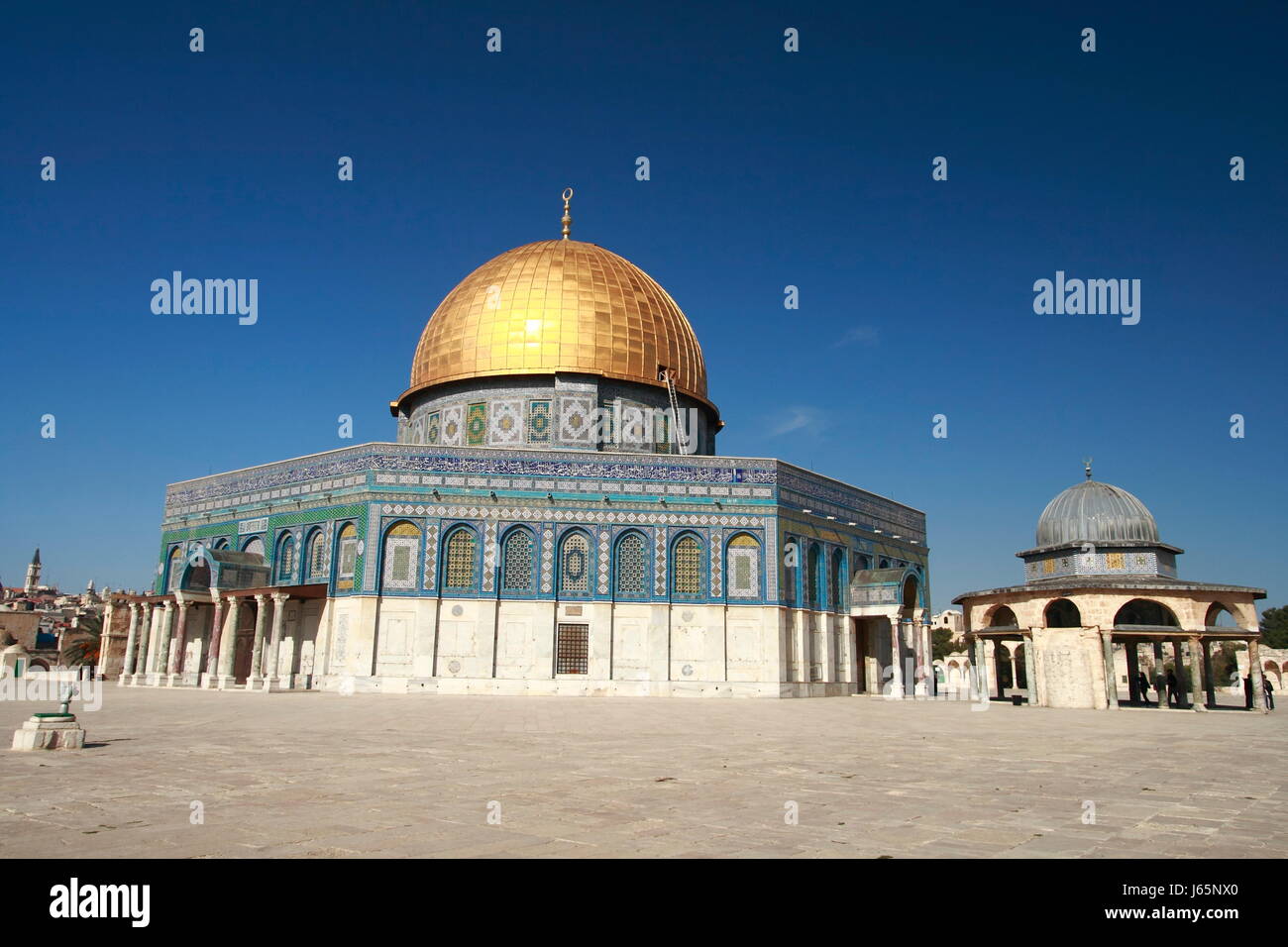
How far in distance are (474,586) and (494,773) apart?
19.4 metres

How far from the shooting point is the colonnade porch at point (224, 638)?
92.6 feet

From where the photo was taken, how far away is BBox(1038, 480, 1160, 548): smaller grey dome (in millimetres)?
28906

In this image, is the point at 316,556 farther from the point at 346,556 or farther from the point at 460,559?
the point at 460,559

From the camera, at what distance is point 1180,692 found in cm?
2631

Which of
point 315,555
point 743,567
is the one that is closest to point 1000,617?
point 743,567

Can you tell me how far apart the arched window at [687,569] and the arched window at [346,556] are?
9363 mm

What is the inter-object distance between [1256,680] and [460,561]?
2393cm

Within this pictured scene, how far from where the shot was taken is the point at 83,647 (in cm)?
4294

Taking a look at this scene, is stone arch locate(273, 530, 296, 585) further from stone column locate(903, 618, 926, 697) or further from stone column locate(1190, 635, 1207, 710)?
stone column locate(1190, 635, 1207, 710)

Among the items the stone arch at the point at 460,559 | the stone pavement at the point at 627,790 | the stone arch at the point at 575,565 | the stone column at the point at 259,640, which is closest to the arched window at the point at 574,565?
the stone arch at the point at 575,565

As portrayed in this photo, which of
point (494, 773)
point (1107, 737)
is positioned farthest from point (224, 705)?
point (1107, 737)

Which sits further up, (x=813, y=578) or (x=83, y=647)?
(x=813, y=578)

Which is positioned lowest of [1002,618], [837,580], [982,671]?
[982,671]
